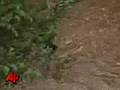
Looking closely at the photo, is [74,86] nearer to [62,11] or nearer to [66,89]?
[66,89]

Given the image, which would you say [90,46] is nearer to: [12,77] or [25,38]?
[25,38]

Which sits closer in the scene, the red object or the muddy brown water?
the red object

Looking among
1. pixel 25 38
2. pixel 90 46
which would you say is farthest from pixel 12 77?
pixel 90 46

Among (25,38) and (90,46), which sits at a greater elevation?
(25,38)

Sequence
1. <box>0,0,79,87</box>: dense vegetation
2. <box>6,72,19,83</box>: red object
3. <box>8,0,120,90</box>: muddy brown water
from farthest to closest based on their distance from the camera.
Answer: <box>0,0,79,87</box>: dense vegetation → <box>8,0,120,90</box>: muddy brown water → <box>6,72,19,83</box>: red object

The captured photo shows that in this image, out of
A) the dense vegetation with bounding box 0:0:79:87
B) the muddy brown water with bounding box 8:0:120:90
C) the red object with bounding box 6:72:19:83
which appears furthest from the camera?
the dense vegetation with bounding box 0:0:79:87

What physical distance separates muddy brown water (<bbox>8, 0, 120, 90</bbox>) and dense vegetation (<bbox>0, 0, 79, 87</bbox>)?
142mm

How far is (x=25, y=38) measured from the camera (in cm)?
395

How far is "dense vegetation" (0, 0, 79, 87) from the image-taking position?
3.43 metres

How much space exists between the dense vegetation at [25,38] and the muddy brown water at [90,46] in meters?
0.14

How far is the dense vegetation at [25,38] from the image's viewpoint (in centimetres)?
343

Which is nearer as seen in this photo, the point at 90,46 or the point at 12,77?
the point at 12,77

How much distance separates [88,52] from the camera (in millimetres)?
3760

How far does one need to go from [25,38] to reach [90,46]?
700mm
